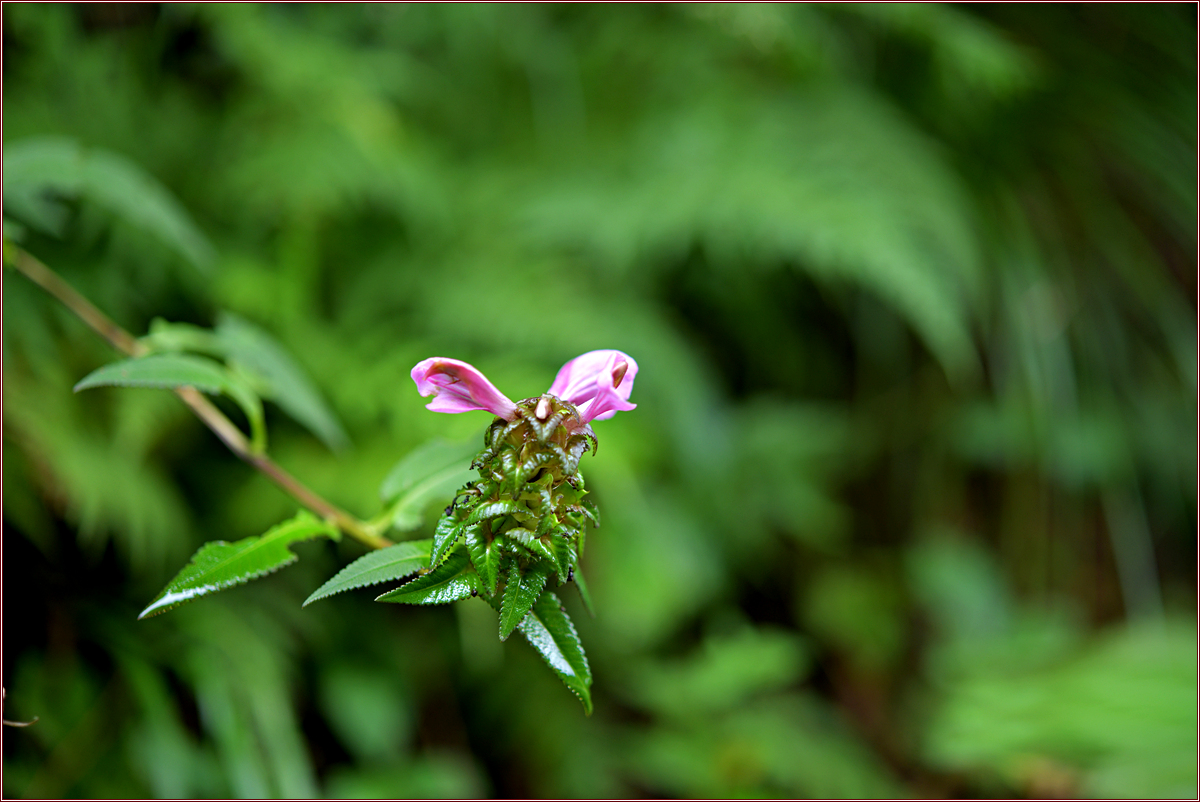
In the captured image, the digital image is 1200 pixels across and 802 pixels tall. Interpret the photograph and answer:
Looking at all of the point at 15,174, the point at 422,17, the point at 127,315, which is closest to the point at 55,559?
the point at 127,315

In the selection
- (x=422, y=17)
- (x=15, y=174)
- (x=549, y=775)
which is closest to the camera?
(x=15, y=174)

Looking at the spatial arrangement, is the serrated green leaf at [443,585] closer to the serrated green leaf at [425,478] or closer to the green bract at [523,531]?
the green bract at [523,531]

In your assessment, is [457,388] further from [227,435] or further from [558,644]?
[227,435]

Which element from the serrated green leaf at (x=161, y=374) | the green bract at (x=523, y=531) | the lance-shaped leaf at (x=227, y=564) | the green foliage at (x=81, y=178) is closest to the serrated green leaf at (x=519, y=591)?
the green bract at (x=523, y=531)

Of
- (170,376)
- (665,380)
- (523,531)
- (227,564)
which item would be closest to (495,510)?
(523,531)

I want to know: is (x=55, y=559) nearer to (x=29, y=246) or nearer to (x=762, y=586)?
(x=29, y=246)

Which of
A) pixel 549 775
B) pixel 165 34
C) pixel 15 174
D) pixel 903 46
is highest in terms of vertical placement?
pixel 903 46
